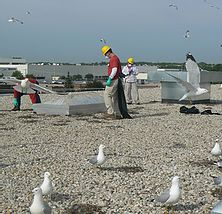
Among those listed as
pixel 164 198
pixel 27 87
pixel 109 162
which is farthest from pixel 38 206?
pixel 27 87

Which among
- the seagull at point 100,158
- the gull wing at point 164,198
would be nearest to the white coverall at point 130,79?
the seagull at point 100,158

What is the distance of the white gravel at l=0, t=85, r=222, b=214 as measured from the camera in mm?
5457

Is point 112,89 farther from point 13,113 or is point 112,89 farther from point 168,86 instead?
point 168,86

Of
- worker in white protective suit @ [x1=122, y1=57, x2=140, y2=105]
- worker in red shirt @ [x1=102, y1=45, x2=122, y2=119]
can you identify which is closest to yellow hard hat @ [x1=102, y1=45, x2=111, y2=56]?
worker in red shirt @ [x1=102, y1=45, x2=122, y2=119]

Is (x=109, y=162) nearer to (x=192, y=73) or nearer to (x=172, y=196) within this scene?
(x=172, y=196)

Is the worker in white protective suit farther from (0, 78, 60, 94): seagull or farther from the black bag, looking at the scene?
the black bag

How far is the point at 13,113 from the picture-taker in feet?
50.2

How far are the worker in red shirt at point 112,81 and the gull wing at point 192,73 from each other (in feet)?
11.4

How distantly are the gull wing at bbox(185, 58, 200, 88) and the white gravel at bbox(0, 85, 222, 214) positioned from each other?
8.58 ft

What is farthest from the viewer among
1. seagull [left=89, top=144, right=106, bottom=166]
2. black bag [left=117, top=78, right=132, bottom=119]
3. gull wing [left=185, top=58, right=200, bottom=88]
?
gull wing [left=185, top=58, right=200, bottom=88]

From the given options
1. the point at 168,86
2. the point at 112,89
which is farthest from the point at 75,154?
the point at 168,86

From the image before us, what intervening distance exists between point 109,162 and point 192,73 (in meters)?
9.08

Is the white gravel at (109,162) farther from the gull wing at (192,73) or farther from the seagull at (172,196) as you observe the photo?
the gull wing at (192,73)

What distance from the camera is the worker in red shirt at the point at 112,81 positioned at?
13.0 meters
